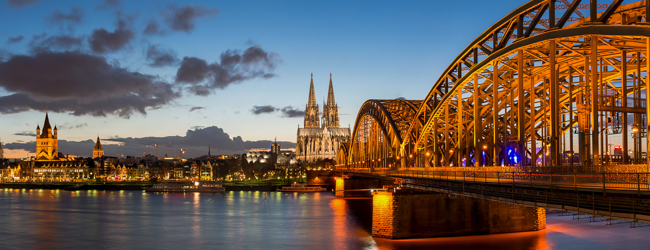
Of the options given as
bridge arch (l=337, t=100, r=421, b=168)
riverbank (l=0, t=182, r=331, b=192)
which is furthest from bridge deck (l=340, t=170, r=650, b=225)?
riverbank (l=0, t=182, r=331, b=192)

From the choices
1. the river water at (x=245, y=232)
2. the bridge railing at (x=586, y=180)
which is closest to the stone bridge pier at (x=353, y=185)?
the river water at (x=245, y=232)

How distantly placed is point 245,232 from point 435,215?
2191 centimetres

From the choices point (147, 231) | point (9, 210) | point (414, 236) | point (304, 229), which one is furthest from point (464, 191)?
point (9, 210)

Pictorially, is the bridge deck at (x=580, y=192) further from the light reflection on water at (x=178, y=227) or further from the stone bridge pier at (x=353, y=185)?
the stone bridge pier at (x=353, y=185)

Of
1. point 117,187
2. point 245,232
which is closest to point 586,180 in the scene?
point 245,232

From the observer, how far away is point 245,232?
55.8 metres

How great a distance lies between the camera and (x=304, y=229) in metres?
57.7

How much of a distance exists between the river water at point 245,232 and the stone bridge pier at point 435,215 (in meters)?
0.73

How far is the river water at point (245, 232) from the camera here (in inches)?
1651

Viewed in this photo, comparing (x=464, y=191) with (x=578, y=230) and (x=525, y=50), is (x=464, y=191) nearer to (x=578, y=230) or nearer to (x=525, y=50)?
(x=525, y=50)

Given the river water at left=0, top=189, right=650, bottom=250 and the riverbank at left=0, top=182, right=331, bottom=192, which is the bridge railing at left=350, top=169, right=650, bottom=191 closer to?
the river water at left=0, top=189, right=650, bottom=250

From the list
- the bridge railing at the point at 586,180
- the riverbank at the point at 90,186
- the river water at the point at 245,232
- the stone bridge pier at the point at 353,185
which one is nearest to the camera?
the bridge railing at the point at 586,180

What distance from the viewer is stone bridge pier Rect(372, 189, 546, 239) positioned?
40281mm

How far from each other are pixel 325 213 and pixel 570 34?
163 feet
